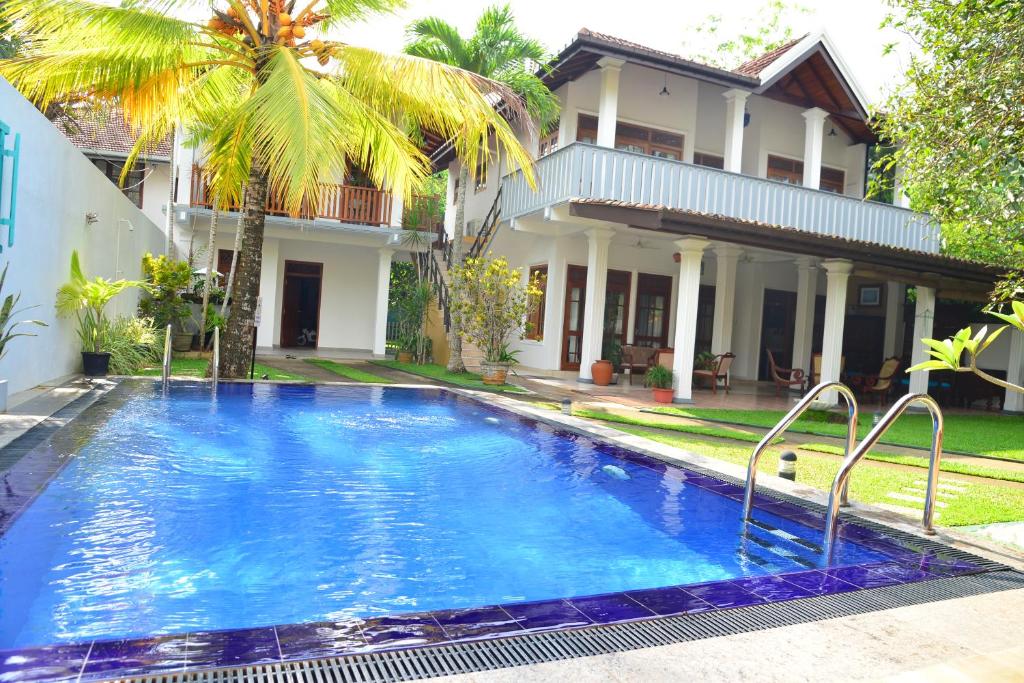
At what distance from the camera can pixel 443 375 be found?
15.7 metres

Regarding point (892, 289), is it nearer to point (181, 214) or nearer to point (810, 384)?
point (810, 384)

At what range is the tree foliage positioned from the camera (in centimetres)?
760

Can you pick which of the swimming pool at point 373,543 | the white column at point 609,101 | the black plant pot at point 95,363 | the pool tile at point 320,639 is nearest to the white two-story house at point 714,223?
the white column at point 609,101

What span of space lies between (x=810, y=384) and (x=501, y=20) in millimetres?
11515

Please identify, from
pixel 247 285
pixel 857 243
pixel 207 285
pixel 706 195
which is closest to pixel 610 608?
pixel 247 285

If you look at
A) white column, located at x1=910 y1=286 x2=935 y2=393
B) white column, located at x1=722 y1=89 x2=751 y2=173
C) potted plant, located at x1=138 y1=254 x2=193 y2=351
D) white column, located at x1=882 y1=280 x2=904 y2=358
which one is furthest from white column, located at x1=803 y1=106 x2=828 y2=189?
potted plant, located at x1=138 y1=254 x2=193 y2=351

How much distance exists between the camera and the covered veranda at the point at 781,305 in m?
13.9

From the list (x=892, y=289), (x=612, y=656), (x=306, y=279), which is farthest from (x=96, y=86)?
(x=892, y=289)

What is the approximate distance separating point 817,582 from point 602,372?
461 inches

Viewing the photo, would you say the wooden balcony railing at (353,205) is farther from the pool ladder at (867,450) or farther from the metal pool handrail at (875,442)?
the metal pool handrail at (875,442)

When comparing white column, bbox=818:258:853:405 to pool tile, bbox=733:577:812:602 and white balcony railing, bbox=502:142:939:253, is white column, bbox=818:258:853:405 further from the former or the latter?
pool tile, bbox=733:577:812:602

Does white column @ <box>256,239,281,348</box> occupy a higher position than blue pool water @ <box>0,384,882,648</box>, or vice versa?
white column @ <box>256,239,281,348</box>

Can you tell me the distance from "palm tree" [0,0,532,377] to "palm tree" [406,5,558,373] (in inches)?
141

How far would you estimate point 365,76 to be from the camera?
10.2 metres
